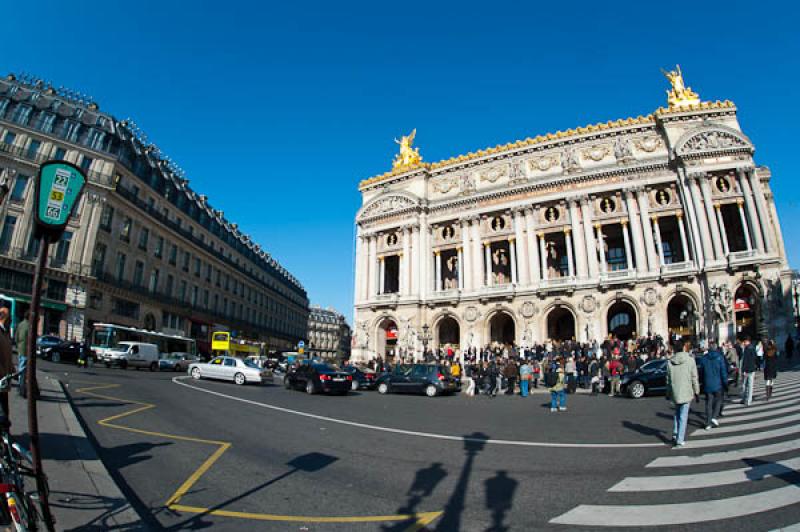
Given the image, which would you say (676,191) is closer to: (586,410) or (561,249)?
(561,249)

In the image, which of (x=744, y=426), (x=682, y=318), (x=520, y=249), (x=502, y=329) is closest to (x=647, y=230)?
(x=682, y=318)

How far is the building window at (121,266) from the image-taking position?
1569 inches

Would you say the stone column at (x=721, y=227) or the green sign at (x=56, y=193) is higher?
the stone column at (x=721, y=227)

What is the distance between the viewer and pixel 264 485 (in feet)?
18.1

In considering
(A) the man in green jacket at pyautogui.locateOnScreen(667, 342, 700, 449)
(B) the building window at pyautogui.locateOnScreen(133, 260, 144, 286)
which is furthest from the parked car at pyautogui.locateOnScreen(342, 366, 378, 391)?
(B) the building window at pyautogui.locateOnScreen(133, 260, 144, 286)

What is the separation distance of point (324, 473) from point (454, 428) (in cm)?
488

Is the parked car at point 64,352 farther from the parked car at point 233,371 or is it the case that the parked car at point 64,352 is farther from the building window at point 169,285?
the building window at point 169,285

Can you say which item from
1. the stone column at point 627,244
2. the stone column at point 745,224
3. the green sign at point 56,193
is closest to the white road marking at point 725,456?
the green sign at point 56,193

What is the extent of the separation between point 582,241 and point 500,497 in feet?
124

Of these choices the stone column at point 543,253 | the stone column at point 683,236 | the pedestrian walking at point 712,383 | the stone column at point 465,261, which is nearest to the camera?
the pedestrian walking at point 712,383

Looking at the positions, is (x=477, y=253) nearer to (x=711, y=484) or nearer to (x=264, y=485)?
(x=711, y=484)

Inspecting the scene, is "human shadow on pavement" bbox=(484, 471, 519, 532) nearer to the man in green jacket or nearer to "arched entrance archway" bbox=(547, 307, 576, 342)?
the man in green jacket

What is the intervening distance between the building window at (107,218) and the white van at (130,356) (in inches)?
568

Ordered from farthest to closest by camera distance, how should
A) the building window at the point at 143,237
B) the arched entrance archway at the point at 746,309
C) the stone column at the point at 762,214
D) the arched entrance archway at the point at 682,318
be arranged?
1. the building window at the point at 143,237
2. the arched entrance archway at the point at 682,318
3. the stone column at the point at 762,214
4. the arched entrance archway at the point at 746,309
